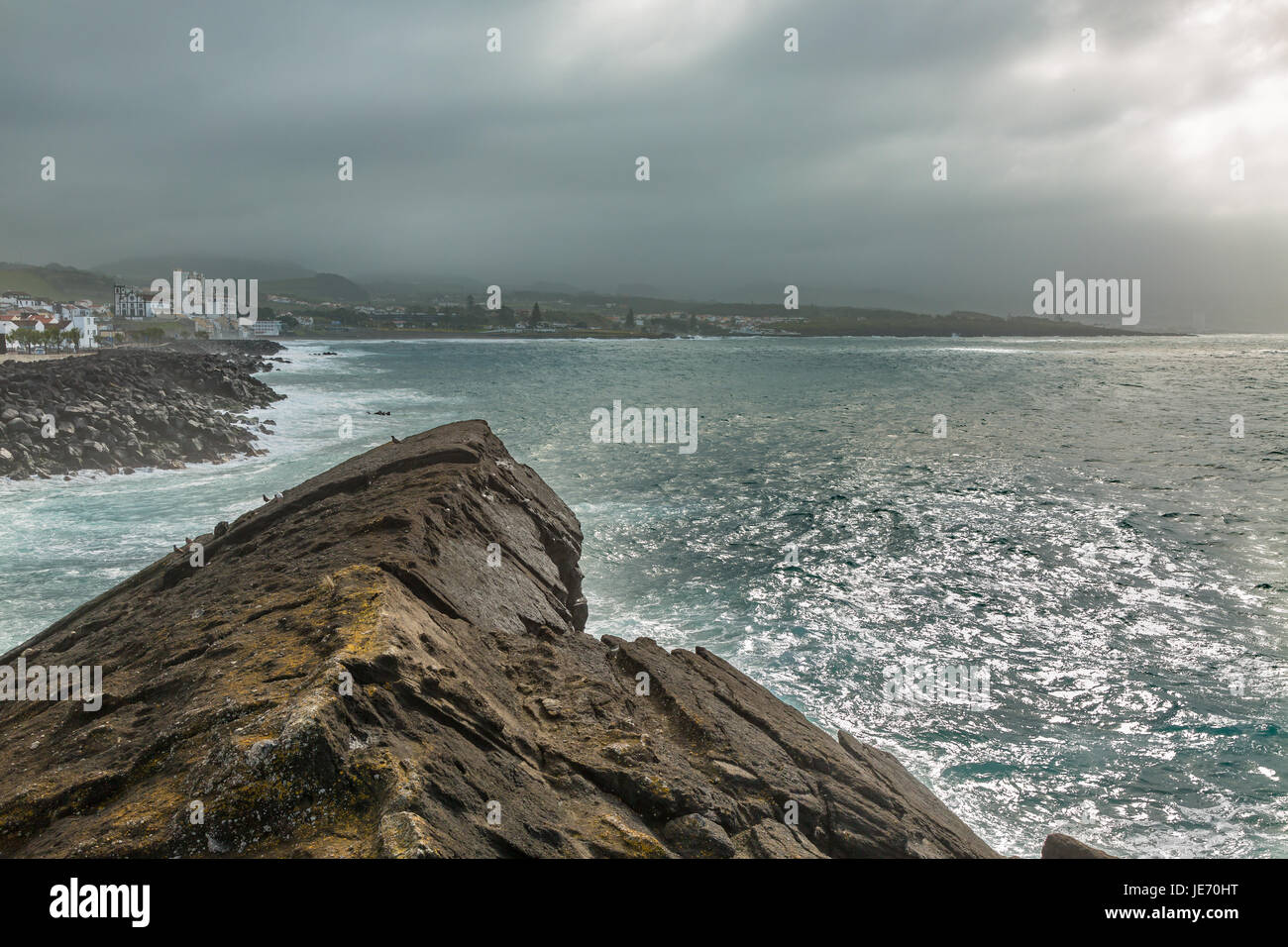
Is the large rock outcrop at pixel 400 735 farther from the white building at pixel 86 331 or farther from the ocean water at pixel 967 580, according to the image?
the white building at pixel 86 331

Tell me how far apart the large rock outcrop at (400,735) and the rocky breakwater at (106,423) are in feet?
77.0

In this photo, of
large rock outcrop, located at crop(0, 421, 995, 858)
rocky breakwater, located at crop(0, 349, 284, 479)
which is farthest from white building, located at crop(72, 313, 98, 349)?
large rock outcrop, located at crop(0, 421, 995, 858)

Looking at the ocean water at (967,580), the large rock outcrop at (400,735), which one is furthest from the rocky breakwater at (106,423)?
the large rock outcrop at (400,735)

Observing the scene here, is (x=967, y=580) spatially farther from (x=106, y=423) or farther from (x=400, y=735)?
(x=106, y=423)

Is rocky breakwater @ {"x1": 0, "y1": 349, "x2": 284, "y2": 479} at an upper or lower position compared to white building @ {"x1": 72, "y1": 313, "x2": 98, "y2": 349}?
lower

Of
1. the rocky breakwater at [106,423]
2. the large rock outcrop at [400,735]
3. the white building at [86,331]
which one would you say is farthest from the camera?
the white building at [86,331]

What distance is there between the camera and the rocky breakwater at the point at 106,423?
93.0 feet

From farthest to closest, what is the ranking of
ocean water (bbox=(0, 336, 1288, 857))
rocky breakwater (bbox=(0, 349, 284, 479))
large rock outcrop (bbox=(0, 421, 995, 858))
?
1. rocky breakwater (bbox=(0, 349, 284, 479))
2. ocean water (bbox=(0, 336, 1288, 857))
3. large rock outcrop (bbox=(0, 421, 995, 858))

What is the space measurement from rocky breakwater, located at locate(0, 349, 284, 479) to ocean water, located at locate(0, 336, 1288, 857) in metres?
1.86

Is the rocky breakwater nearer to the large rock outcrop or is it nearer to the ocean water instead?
the ocean water

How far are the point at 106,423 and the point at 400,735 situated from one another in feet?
111

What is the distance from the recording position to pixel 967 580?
61.1 ft

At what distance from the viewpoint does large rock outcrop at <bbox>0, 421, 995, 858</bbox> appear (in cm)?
445
